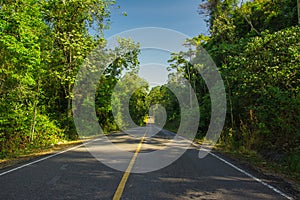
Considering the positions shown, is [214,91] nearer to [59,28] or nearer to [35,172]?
[59,28]

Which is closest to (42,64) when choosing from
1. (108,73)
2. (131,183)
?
(108,73)

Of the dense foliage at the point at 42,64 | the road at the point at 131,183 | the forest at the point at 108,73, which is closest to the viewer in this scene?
the road at the point at 131,183

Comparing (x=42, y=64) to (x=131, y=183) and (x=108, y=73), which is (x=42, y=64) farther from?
(x=131, y=183)

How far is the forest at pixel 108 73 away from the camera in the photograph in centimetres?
1064

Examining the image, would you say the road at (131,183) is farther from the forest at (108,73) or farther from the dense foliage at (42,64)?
the dense foliage at (42,64)

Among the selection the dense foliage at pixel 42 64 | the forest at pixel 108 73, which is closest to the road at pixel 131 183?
the forest at pixel 108 73

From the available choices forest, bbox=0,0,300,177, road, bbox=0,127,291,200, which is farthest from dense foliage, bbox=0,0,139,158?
road, bbox=0,127,291,200

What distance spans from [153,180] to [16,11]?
37.8 feet

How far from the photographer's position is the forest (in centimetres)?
1064

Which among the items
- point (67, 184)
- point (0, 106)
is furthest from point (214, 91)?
point (67, 184)

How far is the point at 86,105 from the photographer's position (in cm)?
2767

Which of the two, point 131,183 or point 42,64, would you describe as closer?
point 131,183

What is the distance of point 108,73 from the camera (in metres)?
29.0

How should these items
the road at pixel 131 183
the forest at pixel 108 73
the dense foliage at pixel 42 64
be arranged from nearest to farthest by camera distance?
the road at pixel 131 183
the forest at pixel 108 73
the dense foliage at pixel 42 64
